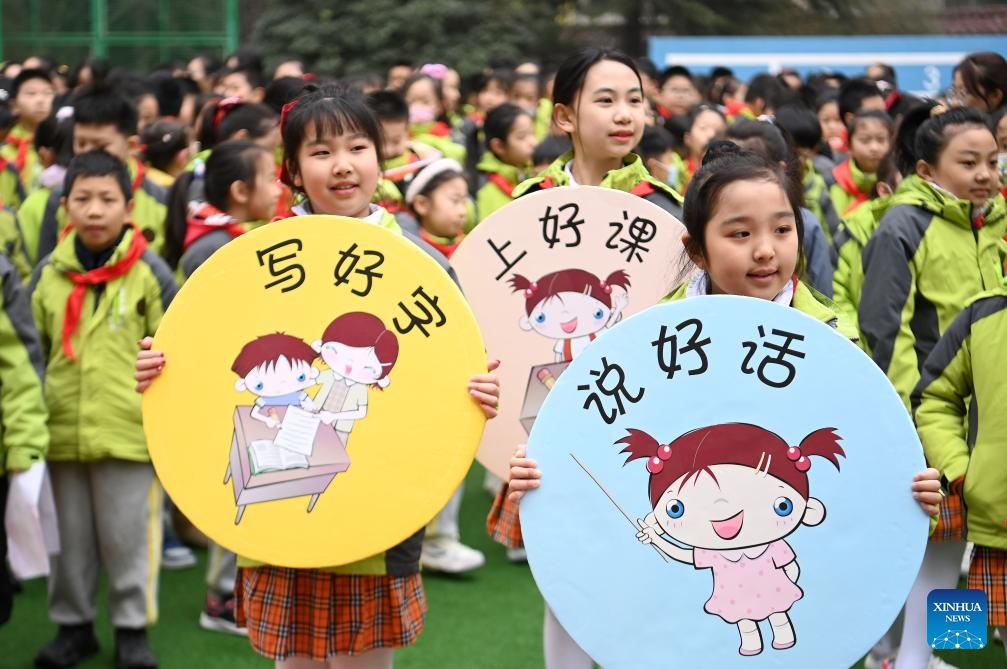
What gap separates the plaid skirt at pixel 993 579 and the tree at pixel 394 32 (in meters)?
18.1

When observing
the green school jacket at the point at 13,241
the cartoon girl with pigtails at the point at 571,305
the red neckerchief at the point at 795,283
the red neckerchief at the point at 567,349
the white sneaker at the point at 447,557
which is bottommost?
the white sneaker at the point at 447,557

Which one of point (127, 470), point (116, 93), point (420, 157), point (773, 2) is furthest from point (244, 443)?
point (773, 2)

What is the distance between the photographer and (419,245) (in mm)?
2955

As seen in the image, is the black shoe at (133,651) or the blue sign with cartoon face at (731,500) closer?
the blue sign with cartoon face at (731,500)

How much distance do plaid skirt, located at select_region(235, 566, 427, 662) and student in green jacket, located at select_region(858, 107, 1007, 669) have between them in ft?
5.88

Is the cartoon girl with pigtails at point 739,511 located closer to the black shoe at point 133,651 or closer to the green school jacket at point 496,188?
the black shoe at point 133,651

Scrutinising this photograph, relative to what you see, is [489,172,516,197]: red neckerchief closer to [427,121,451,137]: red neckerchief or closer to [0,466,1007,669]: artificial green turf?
[427,121,451,137]: red neckerchief

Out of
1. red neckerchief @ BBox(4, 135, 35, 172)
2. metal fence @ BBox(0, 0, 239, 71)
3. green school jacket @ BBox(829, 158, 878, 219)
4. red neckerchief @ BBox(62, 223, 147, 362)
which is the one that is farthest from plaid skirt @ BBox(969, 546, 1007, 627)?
metal fence @ BBox(0, 0, 239, 71)

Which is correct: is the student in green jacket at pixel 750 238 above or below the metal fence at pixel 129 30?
below

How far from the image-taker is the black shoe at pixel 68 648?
14.1 feet

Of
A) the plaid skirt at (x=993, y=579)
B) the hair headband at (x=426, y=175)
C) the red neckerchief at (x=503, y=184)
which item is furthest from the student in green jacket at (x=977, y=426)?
the red neckerchief at (x=503, y=184)

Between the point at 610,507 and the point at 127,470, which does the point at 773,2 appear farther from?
the point at 610,507

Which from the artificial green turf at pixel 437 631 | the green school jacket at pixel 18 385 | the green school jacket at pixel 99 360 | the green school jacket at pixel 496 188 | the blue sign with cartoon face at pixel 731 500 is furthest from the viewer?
the green school jacket at pixel 496 188

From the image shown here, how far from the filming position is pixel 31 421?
3.82 meters
